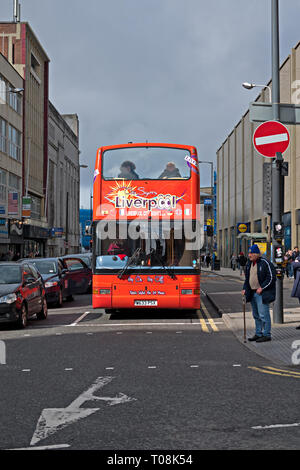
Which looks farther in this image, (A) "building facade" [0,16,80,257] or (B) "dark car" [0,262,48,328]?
(A) "building facade" [0,16,80,257]

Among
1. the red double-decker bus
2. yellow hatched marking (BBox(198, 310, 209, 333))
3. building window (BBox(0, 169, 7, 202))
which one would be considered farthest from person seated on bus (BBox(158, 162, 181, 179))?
building window (BBox(0, 169, 7, 202))

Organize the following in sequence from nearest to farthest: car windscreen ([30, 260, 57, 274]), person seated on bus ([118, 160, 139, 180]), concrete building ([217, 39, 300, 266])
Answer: person seated on bus ([118, 160, 139, 180])
car windscreen ([30, 260, 57, 274])
concrete building ([217, 39, 300, 266])

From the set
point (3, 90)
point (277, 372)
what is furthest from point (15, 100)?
point (277, 372)

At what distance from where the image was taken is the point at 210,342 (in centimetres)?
1111

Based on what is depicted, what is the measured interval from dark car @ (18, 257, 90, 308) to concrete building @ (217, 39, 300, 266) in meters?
7.29

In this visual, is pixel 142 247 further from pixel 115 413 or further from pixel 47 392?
pixel 115 413

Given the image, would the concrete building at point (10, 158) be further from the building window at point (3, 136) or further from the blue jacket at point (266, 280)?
the blue jacket at point (266, 280)

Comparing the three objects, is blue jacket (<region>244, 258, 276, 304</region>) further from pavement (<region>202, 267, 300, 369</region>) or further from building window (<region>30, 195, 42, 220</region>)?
building window (<region>30, 195, 42, 220</region>)

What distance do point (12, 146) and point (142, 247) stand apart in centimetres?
4171

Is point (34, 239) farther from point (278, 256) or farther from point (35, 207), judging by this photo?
point (278, 256)

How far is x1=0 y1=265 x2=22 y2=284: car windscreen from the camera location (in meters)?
14.0

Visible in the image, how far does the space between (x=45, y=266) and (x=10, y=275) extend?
5.50 metres

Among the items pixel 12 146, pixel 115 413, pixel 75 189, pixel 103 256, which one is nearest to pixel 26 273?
pixel 103 256

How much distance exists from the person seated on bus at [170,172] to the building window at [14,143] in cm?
4004
